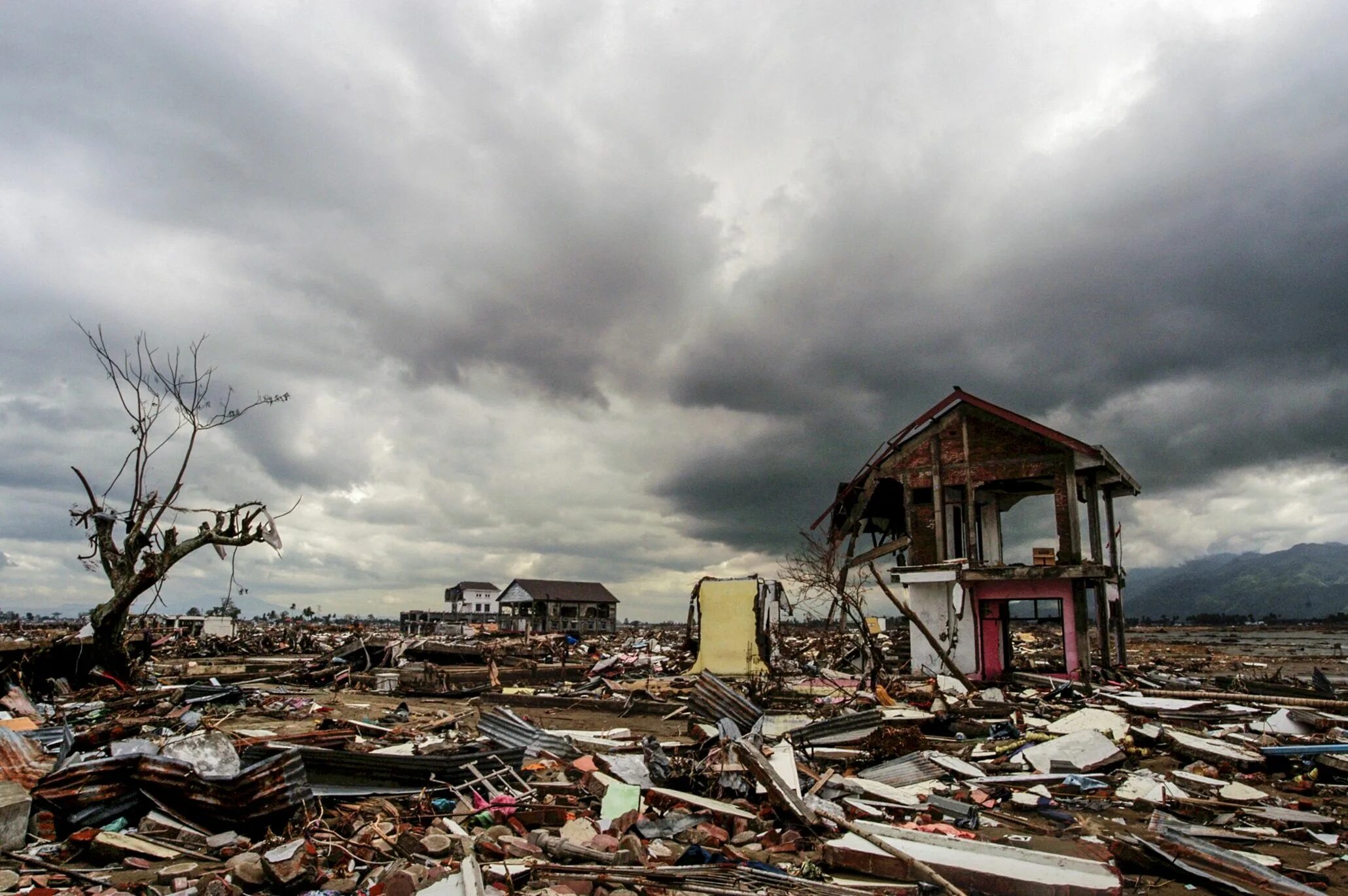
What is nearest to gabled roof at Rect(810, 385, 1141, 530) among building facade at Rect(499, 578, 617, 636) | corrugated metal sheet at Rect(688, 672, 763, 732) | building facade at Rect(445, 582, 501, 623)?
corrugated metal sheet at Rect(688, 672, 763, 732)

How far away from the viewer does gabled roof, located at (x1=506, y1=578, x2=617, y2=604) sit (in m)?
64.2

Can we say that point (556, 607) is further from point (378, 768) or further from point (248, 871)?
point (248, 871)

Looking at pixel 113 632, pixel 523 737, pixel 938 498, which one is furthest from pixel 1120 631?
pixel 113 632

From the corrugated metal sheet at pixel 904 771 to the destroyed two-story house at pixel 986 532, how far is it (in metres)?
11.1

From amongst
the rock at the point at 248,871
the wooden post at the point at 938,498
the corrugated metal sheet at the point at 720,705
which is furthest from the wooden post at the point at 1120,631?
the rock at the point at 248,871

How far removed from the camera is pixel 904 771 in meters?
8.92

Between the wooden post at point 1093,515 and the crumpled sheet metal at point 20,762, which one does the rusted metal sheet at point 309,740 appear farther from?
the wooden post at point 1093,515

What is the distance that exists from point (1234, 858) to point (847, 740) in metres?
5.01

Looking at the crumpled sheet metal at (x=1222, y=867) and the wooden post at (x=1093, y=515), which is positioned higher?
the wooden post at (x=1093, y=515)

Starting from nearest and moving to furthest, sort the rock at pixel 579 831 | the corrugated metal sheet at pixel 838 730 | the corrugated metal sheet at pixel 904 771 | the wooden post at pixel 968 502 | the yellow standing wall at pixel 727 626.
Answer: the rock at pixel 579 831 < the corrugated metal sheet at pixel 904 771 < the corrugated metal sheet at pixel 838 730 < the wooden post at pixel 968 502 < the yellow standing wall at pixel 727 626

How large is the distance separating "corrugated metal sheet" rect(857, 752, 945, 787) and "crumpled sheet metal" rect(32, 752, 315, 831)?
20.5 ft

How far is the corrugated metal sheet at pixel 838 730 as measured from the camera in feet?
34.1

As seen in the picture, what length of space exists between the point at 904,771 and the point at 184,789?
24.2ft

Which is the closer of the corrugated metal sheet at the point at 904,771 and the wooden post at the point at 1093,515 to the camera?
the corrugated metal sheet at the point at 904,771
